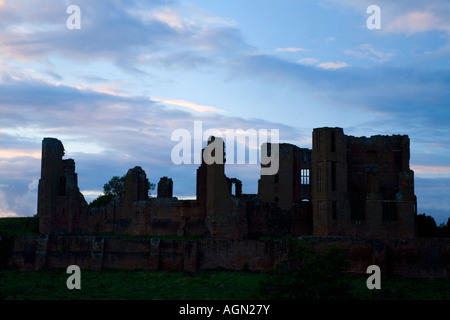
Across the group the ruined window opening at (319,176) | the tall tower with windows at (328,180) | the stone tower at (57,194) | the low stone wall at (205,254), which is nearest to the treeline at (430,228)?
the tall tower with windows at (328,180)

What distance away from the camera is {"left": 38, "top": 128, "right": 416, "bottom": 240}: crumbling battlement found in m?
47.0

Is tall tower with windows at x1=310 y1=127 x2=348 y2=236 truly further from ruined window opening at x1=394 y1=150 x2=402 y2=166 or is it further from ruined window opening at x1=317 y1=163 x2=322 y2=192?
ruined window opening at x1=394 y1=150 x2=402 y2=166

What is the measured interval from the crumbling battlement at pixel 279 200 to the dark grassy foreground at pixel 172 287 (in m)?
6.47

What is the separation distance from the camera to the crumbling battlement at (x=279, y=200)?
47031 mm

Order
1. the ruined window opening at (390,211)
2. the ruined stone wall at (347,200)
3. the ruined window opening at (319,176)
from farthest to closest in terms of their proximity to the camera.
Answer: the ruined window opening at (319,176)
the ruined window opening at (390,211)
the ruined stone wall at (347,200)

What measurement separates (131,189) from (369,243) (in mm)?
25285

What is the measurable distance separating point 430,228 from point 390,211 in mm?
8214

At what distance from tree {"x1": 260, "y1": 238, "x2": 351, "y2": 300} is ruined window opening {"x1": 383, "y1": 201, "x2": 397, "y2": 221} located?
1872 centimetres

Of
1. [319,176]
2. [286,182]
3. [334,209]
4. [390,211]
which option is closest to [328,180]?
[319,176]

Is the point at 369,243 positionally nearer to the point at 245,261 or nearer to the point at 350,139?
the point at 245,261

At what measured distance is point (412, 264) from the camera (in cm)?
3978

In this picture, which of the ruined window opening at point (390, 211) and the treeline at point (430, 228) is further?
the treeline at point (430, 228)

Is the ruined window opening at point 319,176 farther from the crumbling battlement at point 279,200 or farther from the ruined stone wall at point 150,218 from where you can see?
the ruined stone wall at point 150,218

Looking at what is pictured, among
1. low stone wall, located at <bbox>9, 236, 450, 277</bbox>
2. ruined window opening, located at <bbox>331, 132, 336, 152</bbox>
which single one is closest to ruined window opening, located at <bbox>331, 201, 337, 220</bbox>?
ruined window opening, located at <bbox>331, 132, 336, 152</bbox>
